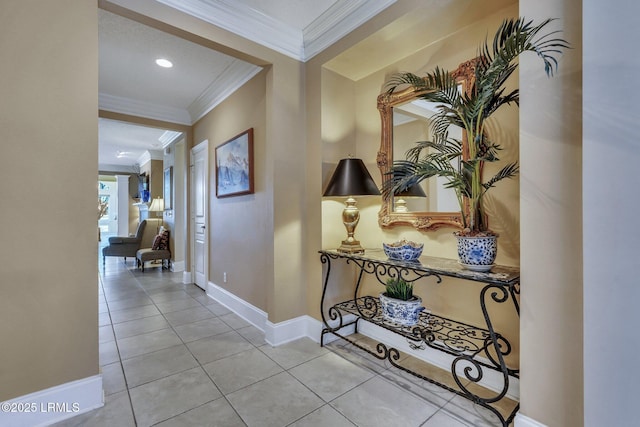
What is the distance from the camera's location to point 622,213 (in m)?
1.10

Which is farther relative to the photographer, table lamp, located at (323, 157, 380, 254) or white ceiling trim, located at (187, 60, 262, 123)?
white ceiling trim, located at (187, 60, 262, 123)

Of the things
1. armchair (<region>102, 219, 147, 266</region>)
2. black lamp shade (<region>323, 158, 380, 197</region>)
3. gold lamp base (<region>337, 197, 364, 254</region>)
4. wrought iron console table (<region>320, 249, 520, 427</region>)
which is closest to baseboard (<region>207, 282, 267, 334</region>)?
wrought iron console table (<region>320, 249, 520, 427</region>)

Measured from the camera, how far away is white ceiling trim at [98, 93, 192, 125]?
3900mm

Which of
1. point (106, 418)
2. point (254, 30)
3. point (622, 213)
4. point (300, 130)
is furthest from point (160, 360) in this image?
point (622, 213)

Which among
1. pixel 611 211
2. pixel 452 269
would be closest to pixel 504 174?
pixel 611 211

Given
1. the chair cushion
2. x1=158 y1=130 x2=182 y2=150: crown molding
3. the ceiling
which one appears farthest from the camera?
the chair cushion

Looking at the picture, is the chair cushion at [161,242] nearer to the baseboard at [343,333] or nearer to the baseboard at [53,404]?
the baseboard at [343,333]

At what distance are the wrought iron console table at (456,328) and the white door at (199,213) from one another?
2415 millimetres

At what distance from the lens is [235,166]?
10.6 ft

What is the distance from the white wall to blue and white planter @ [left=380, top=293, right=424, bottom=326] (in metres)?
0.82

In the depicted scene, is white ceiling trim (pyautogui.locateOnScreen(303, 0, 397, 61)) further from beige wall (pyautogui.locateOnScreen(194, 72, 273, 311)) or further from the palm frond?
the palm frond

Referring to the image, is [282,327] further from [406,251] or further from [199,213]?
[199,213]

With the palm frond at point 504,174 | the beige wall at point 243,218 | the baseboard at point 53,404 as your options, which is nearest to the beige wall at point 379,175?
the palm frond at point 504,174

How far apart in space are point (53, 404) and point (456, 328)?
248cm
